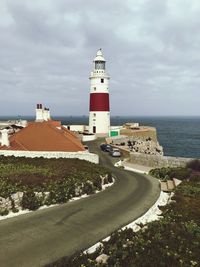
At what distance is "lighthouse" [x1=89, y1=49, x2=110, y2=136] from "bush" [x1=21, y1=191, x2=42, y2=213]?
4061 centimetres

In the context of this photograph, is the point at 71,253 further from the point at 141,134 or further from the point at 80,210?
the point at 141,134

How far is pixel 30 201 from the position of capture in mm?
16672

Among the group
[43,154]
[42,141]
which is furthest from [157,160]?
[42,141]

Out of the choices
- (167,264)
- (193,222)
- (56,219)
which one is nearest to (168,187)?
A: (193,222)

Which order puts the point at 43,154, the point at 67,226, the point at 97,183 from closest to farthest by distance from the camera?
the point at 67,226 → the point at 97,183 → the point at 43,154

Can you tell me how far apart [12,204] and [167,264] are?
8750mm

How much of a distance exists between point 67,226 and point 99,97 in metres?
43.2

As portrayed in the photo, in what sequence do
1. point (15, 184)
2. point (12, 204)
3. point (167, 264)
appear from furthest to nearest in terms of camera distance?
point (15, 184) → point (12, 204) → point (167, 264)

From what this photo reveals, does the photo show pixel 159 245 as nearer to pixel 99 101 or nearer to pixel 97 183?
pixel 97 183

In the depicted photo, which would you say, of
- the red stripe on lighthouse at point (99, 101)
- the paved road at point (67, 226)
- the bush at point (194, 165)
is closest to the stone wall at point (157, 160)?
the bush at point (194, 165)

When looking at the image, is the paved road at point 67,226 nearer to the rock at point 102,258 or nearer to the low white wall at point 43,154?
the rock at point 102,258

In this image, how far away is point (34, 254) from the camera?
11.6 meters

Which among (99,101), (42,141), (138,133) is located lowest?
(138,133)

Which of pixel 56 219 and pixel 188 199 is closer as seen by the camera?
pixel 56 219
